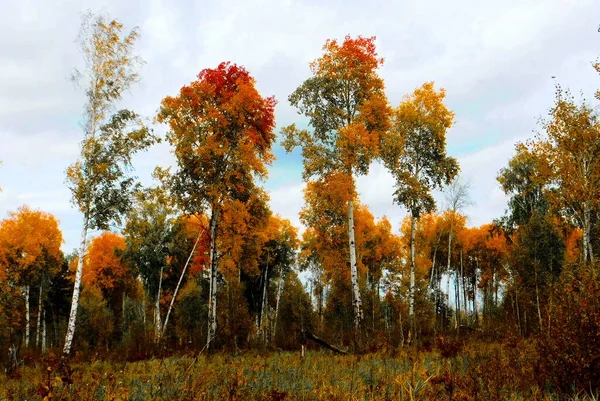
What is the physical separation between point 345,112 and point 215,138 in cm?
586

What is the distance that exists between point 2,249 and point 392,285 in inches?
1280

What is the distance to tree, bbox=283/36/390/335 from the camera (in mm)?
16250

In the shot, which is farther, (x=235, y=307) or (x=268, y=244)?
(x=268, y=244)

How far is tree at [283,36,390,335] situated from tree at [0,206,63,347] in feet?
83.4

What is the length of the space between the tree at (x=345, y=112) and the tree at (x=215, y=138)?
2.07m

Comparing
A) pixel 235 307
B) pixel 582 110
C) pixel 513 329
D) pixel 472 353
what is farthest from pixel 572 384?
pixel 582 110

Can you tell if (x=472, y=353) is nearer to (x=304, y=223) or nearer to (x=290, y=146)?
(x=290, y=146)

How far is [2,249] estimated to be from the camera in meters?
29.5

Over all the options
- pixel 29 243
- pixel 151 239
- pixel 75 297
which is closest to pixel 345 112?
pixel 75 297

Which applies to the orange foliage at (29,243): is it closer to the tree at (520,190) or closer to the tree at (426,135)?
the tree at (426,135)

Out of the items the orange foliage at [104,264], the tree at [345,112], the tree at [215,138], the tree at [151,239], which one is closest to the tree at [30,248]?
the orange foliage at [104,264]

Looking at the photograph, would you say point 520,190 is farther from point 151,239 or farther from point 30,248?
point 30,248

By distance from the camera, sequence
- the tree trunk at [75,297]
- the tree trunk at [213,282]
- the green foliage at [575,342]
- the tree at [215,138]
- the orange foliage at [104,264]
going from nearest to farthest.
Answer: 1. the green foliage at [575,342]
2. the tree trunk at [75,297]
3. the tree trunk at [213,282]
4. the tree at [215,138]
5. the orange foliage at [104,264]

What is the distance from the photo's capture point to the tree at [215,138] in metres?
17.3
